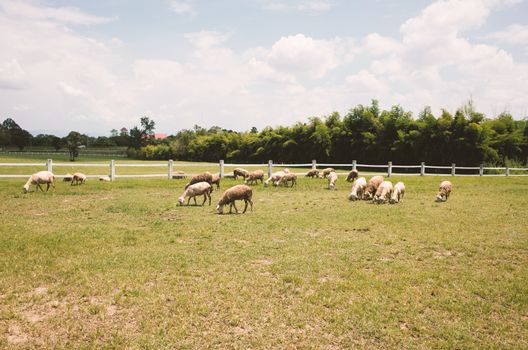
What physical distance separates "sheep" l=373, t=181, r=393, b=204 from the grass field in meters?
3.47

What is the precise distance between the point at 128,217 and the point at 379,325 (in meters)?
8.73

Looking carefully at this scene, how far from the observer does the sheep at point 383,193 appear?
14.9 m

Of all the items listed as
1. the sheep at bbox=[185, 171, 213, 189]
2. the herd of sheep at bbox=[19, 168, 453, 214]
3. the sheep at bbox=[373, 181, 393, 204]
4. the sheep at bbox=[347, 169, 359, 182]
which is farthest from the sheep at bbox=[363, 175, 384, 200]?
the sheep at bbox=[185, 171, 213, 189]

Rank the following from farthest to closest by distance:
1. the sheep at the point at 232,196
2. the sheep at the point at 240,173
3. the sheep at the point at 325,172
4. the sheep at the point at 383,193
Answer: the sheep at the point at 325,172
the sheep at the point at 240,173
the sheep at the point at 383,193
the sheep at the point at 232,196

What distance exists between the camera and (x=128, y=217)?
11188 mm

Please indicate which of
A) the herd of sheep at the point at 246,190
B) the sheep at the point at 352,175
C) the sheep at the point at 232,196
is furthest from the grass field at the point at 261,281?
the sheep at the point at 352,175

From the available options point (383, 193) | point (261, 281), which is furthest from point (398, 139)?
point (261, 281)

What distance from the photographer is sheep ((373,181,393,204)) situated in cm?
1486

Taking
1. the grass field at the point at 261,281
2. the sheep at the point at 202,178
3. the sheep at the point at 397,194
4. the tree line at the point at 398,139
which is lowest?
the grass field at the point at 261,281

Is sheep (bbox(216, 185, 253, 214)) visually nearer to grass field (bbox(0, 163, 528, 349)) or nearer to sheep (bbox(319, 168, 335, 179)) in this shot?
grass field (bbox(0, 163, 528, 349))

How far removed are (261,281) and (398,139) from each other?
34350 mm

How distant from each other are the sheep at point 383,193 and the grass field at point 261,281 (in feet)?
11.4

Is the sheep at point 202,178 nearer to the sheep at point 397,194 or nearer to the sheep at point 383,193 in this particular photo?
the sheep at point 383,193

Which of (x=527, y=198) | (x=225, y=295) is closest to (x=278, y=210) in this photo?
(x=225, y=295)
